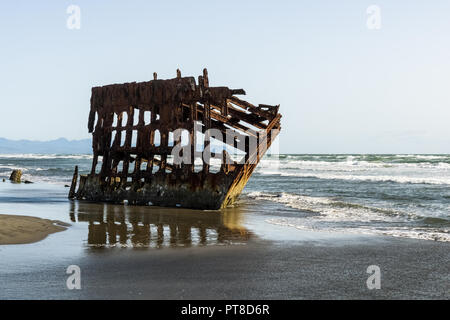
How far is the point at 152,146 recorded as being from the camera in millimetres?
11477

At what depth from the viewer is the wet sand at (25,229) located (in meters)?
6.71

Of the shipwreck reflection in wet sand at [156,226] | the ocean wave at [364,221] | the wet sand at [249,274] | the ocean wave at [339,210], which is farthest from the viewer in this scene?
the ocean wave at [339,210]

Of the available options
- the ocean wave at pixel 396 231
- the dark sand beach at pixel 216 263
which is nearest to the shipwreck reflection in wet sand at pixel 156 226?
the dark sand beach at pixel 216 263

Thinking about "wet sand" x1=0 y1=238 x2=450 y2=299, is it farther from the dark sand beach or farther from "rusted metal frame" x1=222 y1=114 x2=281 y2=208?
"rusted metal frame" x1=222 y1=114 x2=281 y2=208

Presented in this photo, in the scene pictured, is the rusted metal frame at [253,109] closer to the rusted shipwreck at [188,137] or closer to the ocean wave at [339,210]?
the rusted shipwreck at [188,137]

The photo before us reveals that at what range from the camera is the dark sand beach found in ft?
14.3

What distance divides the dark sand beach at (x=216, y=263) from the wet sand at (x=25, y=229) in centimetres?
24

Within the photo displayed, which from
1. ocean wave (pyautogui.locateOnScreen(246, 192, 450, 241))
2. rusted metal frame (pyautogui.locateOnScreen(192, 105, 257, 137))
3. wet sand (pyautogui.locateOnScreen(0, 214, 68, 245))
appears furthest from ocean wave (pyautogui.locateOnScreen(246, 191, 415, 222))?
wet sand (pyautogui.locateOnScreen(0, 214, 68, 245))

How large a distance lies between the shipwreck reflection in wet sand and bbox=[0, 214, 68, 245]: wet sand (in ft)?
2.12

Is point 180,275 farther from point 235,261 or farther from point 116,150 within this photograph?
point 116,150

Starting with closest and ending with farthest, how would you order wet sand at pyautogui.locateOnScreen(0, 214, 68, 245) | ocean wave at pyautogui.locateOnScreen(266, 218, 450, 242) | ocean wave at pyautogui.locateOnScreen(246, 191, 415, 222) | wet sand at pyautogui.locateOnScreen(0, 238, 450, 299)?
wet sand at pyautogui.locateOnScreen(0, 238, 450, 299) < wet sand at pyautogui.locateOnScreen(0, 214, 68, 245) < ocean wave at pyautogui.locateOnScreen(266, 218, 450, 242) < ocean wave at pyautogui.locateOnScreen(246, 191, 415, 222)

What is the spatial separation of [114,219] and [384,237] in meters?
5.14
